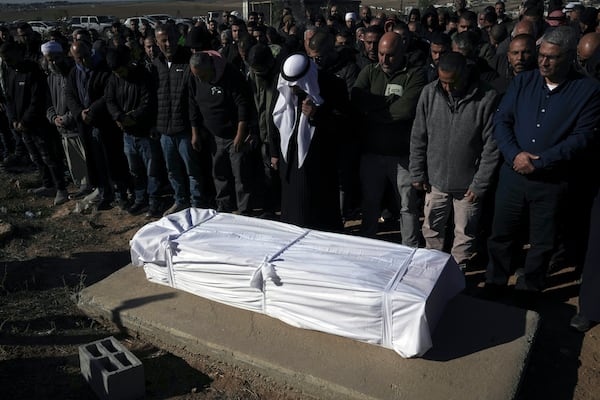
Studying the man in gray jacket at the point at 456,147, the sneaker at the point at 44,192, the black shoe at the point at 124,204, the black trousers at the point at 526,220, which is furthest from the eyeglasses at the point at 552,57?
the sneaker at the point at 44,192

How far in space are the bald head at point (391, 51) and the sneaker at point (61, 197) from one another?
4.56m

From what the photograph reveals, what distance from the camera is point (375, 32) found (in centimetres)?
491

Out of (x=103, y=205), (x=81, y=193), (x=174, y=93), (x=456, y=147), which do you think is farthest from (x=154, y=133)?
(x=456, y=147)

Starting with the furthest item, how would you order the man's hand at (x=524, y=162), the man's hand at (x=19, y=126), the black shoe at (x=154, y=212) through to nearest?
the man's hand at (x=19, y=126) < the black shoe at (x=154, y=212) < the man's hand at (x=524, y=162)

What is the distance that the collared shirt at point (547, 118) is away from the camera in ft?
11.1

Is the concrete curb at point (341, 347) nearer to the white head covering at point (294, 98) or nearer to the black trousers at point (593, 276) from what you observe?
the black trousers at point (593, 276)

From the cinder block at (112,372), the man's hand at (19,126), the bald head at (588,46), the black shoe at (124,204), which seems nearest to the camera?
the cinder block at (112,372)

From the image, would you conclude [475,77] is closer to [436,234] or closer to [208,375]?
[436,234]

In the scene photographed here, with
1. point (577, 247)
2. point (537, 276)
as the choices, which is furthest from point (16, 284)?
point (577, 247)

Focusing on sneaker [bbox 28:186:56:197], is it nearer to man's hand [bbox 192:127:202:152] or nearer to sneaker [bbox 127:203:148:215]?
sneaker [bbox 127:203:148:215]

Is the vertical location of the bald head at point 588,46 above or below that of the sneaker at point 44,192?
above

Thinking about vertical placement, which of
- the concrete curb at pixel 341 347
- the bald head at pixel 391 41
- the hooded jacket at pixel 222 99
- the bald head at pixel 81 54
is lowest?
the concrete curb at pixel 341 347

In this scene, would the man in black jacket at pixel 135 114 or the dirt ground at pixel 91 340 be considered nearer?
the dirt ground at pixel 91 340

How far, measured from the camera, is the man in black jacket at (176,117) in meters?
5.39
